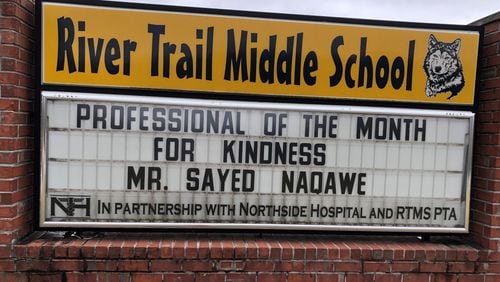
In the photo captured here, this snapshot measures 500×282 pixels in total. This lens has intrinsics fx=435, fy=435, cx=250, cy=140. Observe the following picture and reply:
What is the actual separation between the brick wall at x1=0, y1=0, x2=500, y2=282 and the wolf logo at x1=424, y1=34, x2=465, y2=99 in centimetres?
26

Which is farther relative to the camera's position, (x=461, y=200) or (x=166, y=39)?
(x=461, y=200)

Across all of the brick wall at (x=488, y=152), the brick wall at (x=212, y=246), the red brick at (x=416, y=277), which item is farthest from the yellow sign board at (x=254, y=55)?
the red brick at (x=416, y=277)

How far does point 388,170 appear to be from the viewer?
3809 millimetres

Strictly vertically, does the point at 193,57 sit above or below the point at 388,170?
above

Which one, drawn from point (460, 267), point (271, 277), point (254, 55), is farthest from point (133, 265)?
point (460, 267)

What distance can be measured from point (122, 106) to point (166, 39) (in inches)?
26.0

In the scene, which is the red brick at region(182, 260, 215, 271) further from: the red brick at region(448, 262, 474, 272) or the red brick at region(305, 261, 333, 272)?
the red brick at region(448, 262, 474, 272)

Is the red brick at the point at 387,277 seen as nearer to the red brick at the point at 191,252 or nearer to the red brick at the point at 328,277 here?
the red brick at the point at 328,277

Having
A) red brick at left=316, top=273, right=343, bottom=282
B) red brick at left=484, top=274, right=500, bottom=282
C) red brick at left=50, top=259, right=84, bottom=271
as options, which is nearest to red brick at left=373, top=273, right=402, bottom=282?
red brick at left=316, top=273, right=343, bottom=282

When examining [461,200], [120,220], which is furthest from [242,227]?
[461,200]

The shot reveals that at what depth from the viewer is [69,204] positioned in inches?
142

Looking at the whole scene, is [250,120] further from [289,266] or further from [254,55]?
[289,266]

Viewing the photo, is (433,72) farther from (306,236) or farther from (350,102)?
(306,236)

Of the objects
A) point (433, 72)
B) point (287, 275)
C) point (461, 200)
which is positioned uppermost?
point (433, 72)
